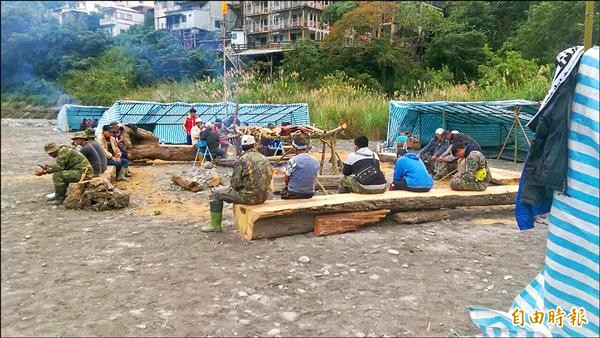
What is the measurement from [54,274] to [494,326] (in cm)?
378

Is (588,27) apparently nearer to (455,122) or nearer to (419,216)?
(419,216)

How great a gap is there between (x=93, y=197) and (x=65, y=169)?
0.73m

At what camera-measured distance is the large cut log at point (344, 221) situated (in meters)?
5.54

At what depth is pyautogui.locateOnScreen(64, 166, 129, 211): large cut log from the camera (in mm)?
6727

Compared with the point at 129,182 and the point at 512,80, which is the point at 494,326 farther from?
the point at 512,80

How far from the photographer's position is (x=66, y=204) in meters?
6.71

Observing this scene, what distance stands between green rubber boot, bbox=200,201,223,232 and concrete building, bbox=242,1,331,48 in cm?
1155

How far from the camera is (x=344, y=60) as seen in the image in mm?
27172

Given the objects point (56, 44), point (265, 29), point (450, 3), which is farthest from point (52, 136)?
point (450, 3)

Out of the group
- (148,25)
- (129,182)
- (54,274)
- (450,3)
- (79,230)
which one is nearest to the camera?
(54,274)

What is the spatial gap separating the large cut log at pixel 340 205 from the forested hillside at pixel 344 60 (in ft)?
8.35

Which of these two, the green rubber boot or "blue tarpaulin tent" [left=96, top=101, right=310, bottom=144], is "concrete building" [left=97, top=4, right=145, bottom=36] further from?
"blue tarpaulin tent" [left=96, top=101, right=310, bottom=144]

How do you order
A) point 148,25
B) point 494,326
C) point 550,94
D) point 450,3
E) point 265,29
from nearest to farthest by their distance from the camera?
point 550,94, point 494,326, point 148,25, point 265,29, point 450,3

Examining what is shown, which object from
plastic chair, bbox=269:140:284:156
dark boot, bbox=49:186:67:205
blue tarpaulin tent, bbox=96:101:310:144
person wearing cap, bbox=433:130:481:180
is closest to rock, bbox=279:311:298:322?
dark boot, bbox=49:186:67:205
